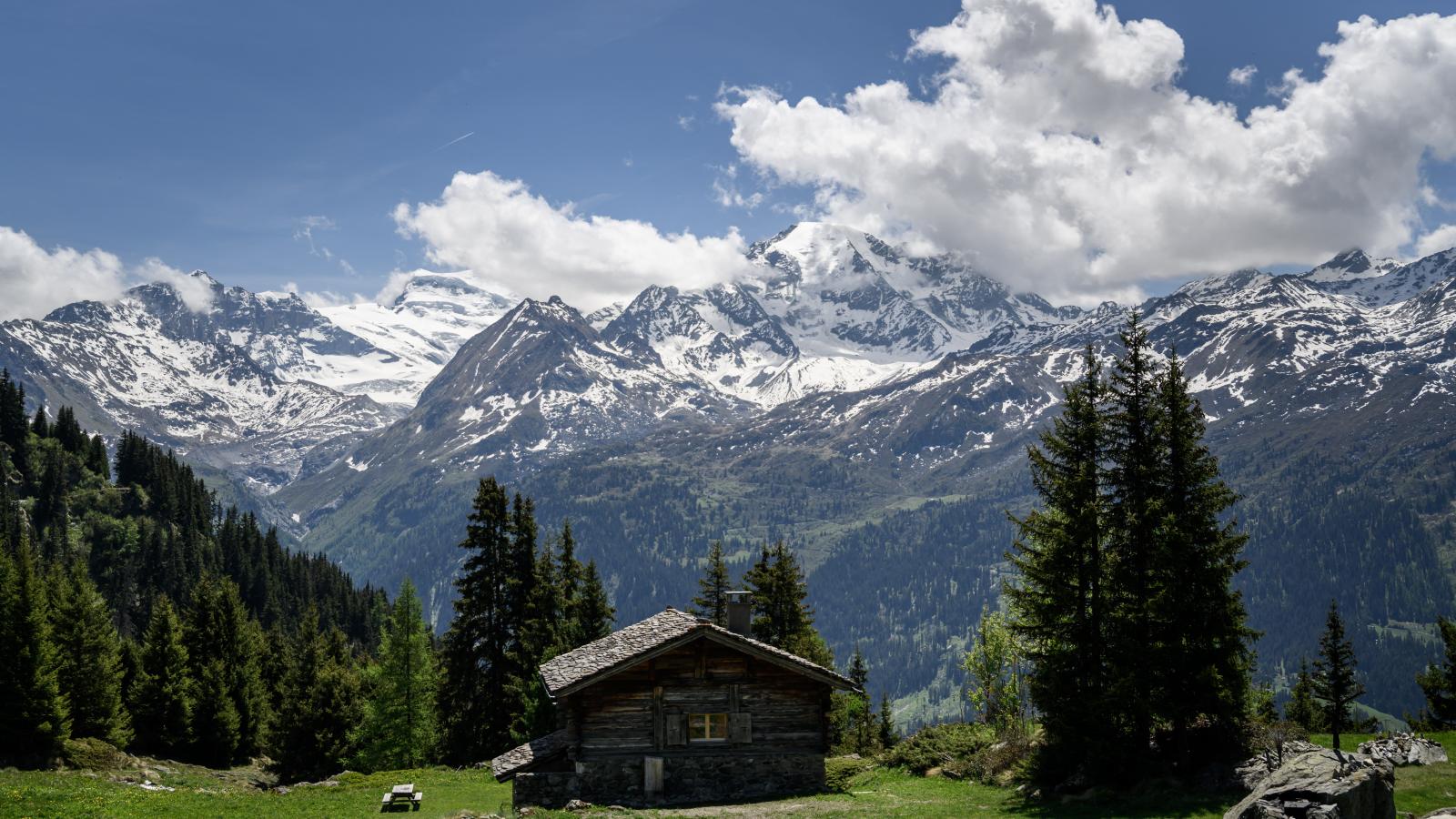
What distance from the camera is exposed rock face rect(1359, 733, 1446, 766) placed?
3812 centimetres

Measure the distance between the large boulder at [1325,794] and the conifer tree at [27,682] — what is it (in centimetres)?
5211

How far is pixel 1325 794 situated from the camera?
2586 cm

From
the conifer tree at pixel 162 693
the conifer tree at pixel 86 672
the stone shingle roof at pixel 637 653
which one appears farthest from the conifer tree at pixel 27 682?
the stone shingle roof at pixel 637 653

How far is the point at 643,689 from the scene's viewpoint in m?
44.4

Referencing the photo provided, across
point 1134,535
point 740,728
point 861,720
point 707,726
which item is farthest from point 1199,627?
point 861,720

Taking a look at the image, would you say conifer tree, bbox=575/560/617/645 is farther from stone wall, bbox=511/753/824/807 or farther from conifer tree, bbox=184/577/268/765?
conifer tree, bbox=184/577/268/765

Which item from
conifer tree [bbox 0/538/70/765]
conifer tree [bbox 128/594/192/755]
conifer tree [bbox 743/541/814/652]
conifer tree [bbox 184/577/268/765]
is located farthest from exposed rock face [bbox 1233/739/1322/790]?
conifer tree [bbox 184/577/268/765]

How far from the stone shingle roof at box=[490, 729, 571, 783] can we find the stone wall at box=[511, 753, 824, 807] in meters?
0.89

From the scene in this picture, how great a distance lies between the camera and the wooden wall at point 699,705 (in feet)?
143

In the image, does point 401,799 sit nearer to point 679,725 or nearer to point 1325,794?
point 679,725

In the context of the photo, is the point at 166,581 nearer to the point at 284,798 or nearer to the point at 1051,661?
the point at 284,798

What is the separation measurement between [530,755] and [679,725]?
6.06 meters

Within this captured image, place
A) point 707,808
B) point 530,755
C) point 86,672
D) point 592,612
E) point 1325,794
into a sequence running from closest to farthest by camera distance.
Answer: point 1325,794 < point 707,808 < point 530,755 < point 86,672 < point 592,612

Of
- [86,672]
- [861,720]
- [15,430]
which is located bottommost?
[861,720]
